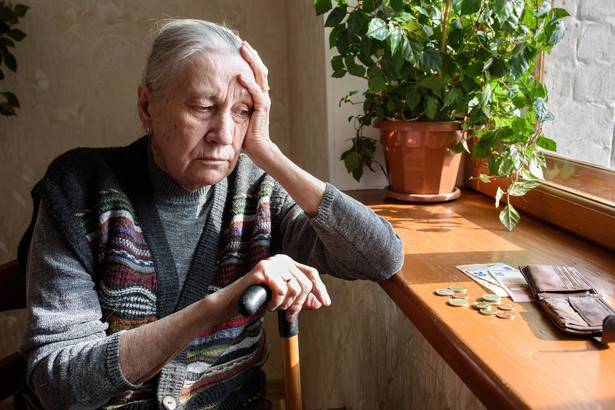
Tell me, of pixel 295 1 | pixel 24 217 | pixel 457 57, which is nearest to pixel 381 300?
pixel 457 57

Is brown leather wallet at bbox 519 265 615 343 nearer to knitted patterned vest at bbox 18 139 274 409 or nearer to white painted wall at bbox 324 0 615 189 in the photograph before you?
white painted wall at bbox 324 0 615 189

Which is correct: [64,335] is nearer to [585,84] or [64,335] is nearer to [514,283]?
[514,283]

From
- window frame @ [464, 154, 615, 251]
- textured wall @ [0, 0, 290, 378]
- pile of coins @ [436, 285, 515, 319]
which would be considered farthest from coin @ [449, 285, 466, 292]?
textured wall @ [0, 0, 290, 378]

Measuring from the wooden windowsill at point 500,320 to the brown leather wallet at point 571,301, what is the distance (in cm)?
2

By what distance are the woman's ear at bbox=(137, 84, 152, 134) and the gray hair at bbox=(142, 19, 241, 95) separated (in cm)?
1

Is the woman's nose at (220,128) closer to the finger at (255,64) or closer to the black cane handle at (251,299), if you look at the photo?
the finger at (255,64)

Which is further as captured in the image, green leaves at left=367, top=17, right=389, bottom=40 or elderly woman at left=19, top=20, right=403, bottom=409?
green leaves at left=367, top=17, right=389, bottom=40

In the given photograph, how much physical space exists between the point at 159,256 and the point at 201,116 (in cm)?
31

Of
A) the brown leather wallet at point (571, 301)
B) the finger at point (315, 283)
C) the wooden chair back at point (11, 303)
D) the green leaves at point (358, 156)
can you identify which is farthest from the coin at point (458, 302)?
the wooden chair back at point (11, 303)

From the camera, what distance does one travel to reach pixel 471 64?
126 centimetres

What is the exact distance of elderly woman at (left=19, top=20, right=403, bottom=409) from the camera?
1020mm

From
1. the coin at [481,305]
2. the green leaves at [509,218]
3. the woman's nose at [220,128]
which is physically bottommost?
the coin at [481,305]

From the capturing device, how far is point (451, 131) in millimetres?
1457

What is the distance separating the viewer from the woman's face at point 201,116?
3.68 feet
